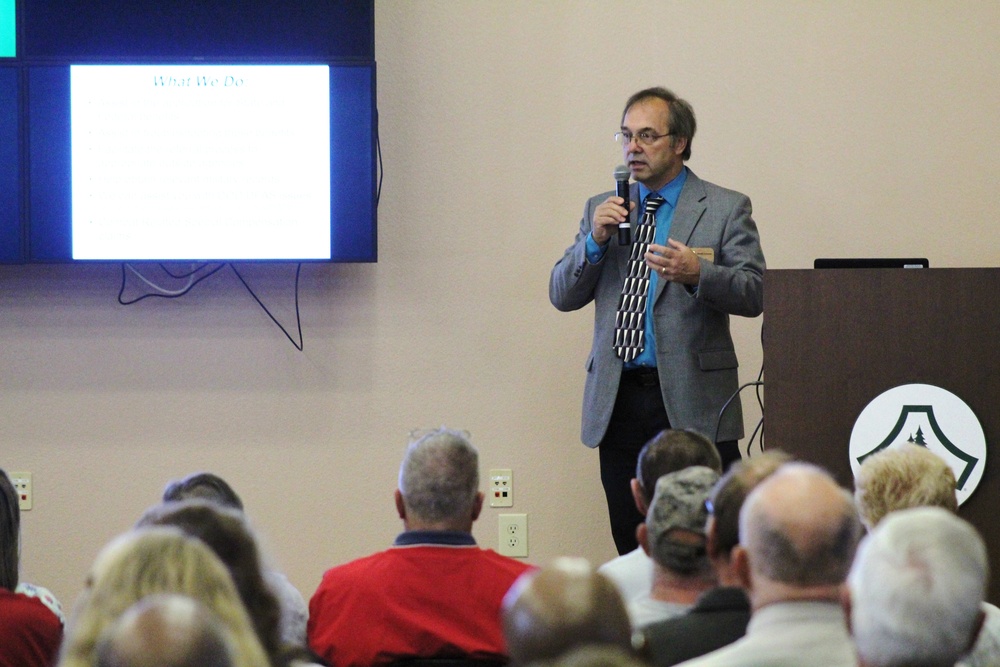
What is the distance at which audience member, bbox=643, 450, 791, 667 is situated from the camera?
186 centimetres

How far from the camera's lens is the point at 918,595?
54.3 inches

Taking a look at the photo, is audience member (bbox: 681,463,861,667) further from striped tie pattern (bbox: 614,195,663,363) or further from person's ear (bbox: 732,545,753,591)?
striped tie pattern (bbox: 614,195,663,363)

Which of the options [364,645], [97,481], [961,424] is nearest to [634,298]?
[961,424]

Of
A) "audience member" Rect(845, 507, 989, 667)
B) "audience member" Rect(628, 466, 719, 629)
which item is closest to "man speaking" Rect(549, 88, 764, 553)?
"audience member" Rect(628, 466, 719, 629)

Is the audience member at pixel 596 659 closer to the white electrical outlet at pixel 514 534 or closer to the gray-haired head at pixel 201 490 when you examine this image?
the gray-haired head at pixel 201 490

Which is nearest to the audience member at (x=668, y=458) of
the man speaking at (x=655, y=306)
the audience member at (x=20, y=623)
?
the audience member at (x=20, y=623)

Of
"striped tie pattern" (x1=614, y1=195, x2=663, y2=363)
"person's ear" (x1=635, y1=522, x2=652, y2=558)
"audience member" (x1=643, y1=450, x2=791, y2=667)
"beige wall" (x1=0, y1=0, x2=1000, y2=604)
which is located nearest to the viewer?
"audience member" (x1=643, y1=450, x2=791, y2=667)

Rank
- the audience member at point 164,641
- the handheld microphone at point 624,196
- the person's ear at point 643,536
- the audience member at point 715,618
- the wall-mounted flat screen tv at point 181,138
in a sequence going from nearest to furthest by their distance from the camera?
the audience member at point 164,641
the audience member at point 715,618
the person's ear at point 643,536
the handheld microphone at point 624,196
the wall-mounted flat screen tv at point 181,138

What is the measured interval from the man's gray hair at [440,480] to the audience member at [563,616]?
1351 millimetres

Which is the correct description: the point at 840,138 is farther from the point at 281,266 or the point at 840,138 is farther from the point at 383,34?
the point at 281,266

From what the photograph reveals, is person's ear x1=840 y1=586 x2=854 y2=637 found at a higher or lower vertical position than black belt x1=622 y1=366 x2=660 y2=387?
lower

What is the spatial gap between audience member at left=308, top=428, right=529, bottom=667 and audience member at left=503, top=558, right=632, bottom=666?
4.03ft

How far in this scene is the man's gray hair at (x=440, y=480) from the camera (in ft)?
8.33

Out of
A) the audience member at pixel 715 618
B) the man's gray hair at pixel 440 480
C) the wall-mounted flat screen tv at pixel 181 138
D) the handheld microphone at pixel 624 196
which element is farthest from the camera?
the wall-mounted flat screen tv at pixel 181 138
